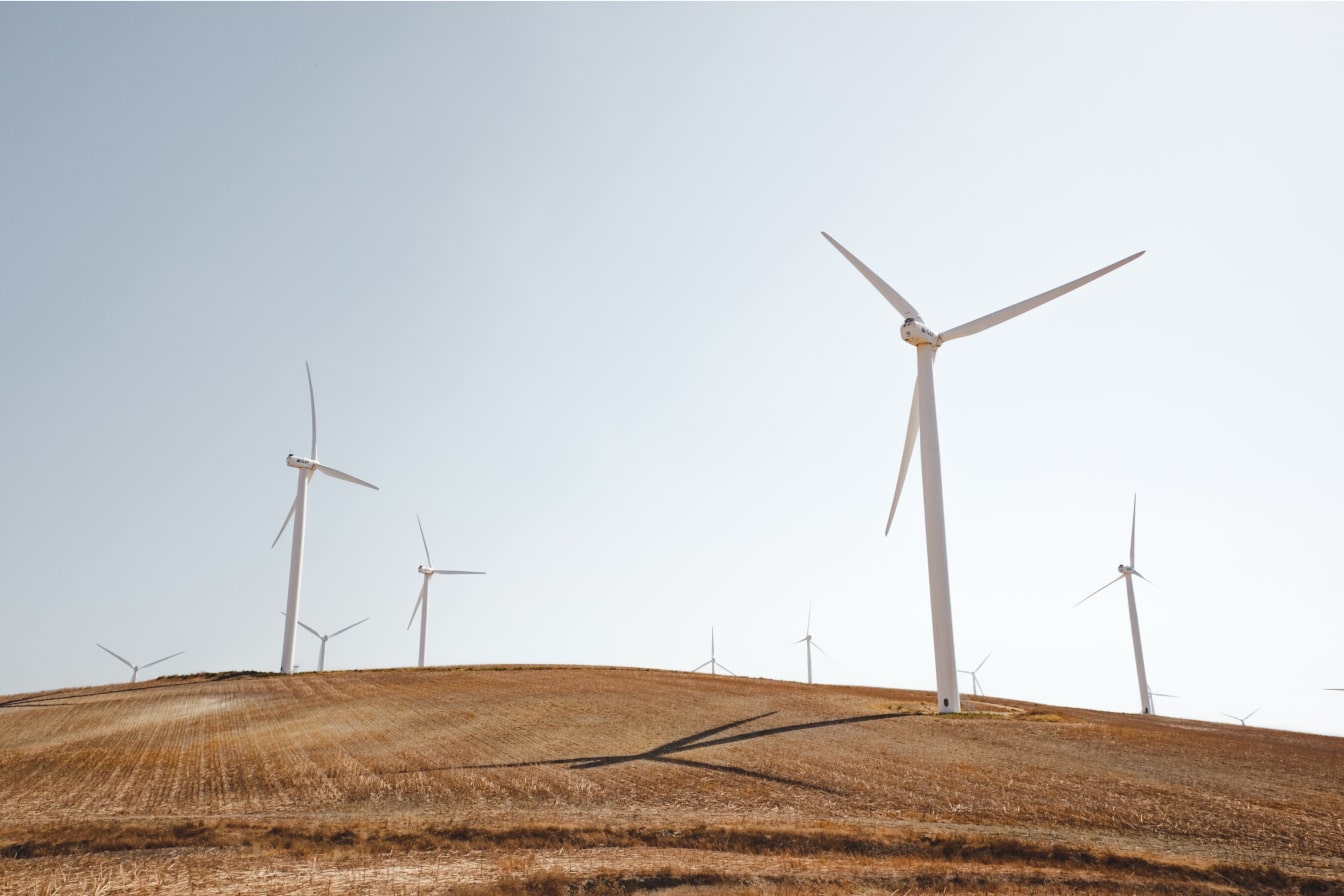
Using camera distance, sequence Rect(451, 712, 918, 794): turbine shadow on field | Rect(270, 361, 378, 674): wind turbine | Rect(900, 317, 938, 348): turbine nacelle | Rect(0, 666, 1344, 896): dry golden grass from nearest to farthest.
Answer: Rect(0, 666, 1344, 896): dry golden grass, Rect(451, 712, 918, 794): turbine shadow on field, Rect(900, 317, 938, 348): turbine nacelle, Rect(270, 361, 378, 674): wind turbine

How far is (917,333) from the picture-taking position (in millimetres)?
41875

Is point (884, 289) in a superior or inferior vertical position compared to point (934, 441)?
superior

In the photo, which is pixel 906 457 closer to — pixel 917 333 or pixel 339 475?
pixel 917 333

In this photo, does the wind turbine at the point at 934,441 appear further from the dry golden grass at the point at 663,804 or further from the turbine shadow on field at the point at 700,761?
the turbine shadow on field at the point at 700,761

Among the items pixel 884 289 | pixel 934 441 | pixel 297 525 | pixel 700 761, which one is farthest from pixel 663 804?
pixel 297 525

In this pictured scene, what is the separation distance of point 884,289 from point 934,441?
10.0m

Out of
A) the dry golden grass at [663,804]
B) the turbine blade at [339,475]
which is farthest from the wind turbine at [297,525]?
the dry golden grass at [663,804]

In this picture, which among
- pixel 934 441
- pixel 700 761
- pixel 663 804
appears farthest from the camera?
pixel 934 441

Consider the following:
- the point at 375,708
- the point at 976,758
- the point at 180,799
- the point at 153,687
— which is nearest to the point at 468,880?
the point at 180,799

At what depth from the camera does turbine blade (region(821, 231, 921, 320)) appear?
43906 mm

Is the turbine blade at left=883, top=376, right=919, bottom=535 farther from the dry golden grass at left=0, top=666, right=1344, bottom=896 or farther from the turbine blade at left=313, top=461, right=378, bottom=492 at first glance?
the turbine blade at left=313, top=461, right=378, bottom=492

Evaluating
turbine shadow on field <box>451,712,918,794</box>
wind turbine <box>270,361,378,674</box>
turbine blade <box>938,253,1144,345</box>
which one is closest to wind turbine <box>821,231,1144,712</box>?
turbine blade <box>938,253,1144,345</box>

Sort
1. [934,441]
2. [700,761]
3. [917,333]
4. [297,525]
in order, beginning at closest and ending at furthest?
[700,761]
[934,441]
[917,333]
[297,525]

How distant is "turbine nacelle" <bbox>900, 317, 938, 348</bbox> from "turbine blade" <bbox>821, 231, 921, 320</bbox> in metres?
1.00
